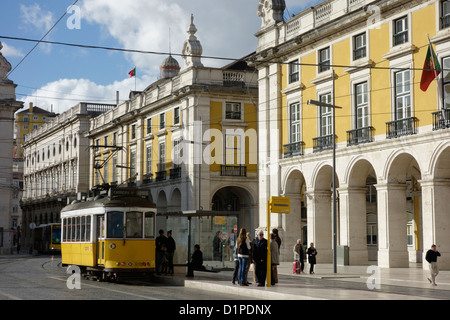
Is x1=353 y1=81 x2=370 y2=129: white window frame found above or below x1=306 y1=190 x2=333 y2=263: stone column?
above

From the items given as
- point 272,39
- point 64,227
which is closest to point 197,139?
point 272,39

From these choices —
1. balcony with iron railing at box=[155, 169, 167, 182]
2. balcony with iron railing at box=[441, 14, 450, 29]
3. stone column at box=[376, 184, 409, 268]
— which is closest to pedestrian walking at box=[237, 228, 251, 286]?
stone column at box=[376, 184, 409, 268]

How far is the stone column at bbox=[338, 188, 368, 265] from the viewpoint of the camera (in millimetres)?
37594

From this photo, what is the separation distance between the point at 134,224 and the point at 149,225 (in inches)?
25.8

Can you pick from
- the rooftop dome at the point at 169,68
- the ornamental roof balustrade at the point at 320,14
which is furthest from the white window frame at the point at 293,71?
the rooftop dome at the point at 169,68

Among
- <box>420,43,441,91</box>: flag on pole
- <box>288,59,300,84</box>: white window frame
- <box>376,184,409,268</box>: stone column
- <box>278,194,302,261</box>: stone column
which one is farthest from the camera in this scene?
<box>278,194,302,261</box>: stone column

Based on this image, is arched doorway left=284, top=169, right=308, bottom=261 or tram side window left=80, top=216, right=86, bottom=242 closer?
tram side window left=80, top=216, right=86, bottom=242

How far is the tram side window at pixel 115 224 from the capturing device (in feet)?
84.2

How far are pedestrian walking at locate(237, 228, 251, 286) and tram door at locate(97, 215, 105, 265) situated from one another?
5.58 meters

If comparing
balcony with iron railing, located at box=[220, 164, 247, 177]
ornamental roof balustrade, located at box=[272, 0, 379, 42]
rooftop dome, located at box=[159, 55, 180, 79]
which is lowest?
balcony with iron railing, located at box=[220, 164, 247, 177]

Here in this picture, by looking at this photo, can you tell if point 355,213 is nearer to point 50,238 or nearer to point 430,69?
point 430,69

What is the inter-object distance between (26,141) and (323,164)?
74488 mm

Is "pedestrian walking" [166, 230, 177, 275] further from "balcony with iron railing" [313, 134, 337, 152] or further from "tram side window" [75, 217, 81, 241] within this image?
"balcony with iron railing" [313, 134, 337, 152]

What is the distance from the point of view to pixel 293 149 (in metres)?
42.2
